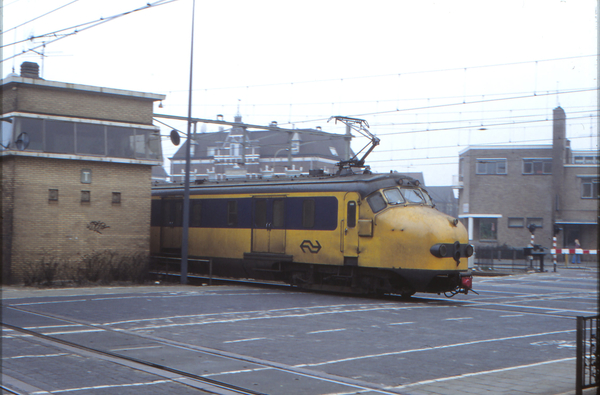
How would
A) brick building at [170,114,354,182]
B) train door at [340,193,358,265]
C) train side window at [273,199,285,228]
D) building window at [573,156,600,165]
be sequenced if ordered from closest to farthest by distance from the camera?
train door at [340,193,358,265] < train side window at [273,199,285,228] < building window at [573,156,600,165] < brick building at [170,114,354,182]

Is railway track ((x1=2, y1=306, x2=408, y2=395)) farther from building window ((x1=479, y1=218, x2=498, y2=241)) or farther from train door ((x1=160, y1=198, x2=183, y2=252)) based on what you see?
building window ((x1=479, y1=218, x2=498, y2=241))

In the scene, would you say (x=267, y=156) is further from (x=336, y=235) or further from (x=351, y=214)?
(x=351, y=214)

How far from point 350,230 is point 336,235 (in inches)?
19.4

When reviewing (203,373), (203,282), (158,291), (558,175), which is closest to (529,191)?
(558,175)

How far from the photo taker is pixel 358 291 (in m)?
18.2

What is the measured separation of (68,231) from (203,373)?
1366 centimetres

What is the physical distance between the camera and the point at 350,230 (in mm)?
18078

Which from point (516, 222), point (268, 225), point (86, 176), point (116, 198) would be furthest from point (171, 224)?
point (516, 222)

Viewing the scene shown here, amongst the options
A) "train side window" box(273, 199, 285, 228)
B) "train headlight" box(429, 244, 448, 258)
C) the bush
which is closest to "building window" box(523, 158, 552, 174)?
"train side window" box(273, 199, 285, 228)

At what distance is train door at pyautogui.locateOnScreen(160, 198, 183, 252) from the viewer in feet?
79.8

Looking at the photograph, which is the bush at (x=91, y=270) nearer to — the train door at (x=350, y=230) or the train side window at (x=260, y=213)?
the train side window at (x=260, y=213)

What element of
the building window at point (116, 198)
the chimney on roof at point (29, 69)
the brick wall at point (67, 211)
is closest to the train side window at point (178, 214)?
the brick wall at point (67, 211)

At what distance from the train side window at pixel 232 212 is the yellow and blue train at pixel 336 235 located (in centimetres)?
3

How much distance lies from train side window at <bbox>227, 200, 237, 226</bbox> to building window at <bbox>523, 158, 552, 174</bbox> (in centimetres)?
3687
